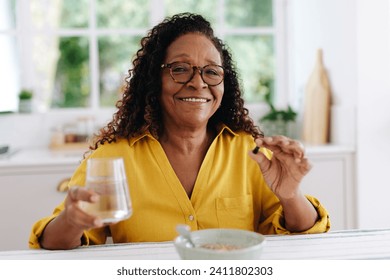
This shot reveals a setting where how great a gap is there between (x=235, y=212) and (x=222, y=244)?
448 mm

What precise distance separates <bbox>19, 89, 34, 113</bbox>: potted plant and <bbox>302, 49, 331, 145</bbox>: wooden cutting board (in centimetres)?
168

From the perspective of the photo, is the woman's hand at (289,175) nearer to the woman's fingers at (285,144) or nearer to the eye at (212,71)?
Answer: the woman's fingers at (285,144)

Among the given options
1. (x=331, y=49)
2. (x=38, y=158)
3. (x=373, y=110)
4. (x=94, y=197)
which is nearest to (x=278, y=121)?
(x=331, y=49)

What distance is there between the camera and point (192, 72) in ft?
4.92

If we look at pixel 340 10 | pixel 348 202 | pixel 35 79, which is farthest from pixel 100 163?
pixel 35 79

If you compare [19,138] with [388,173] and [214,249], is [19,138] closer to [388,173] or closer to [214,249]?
[388,173]

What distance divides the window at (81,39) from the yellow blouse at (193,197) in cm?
185

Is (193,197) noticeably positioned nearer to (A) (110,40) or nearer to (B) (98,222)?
(B) (98,222)

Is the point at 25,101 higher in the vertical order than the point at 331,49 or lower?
lower

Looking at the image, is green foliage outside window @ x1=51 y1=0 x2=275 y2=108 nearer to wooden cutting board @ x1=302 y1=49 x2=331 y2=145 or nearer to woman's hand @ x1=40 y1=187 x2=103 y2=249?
wooden cutting board @ x1=302 y1=49 x2=331 y2=145

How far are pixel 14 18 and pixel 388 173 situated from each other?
94.4 inches

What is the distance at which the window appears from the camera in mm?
3238

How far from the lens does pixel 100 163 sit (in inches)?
38.6

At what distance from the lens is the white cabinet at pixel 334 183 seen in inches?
109
